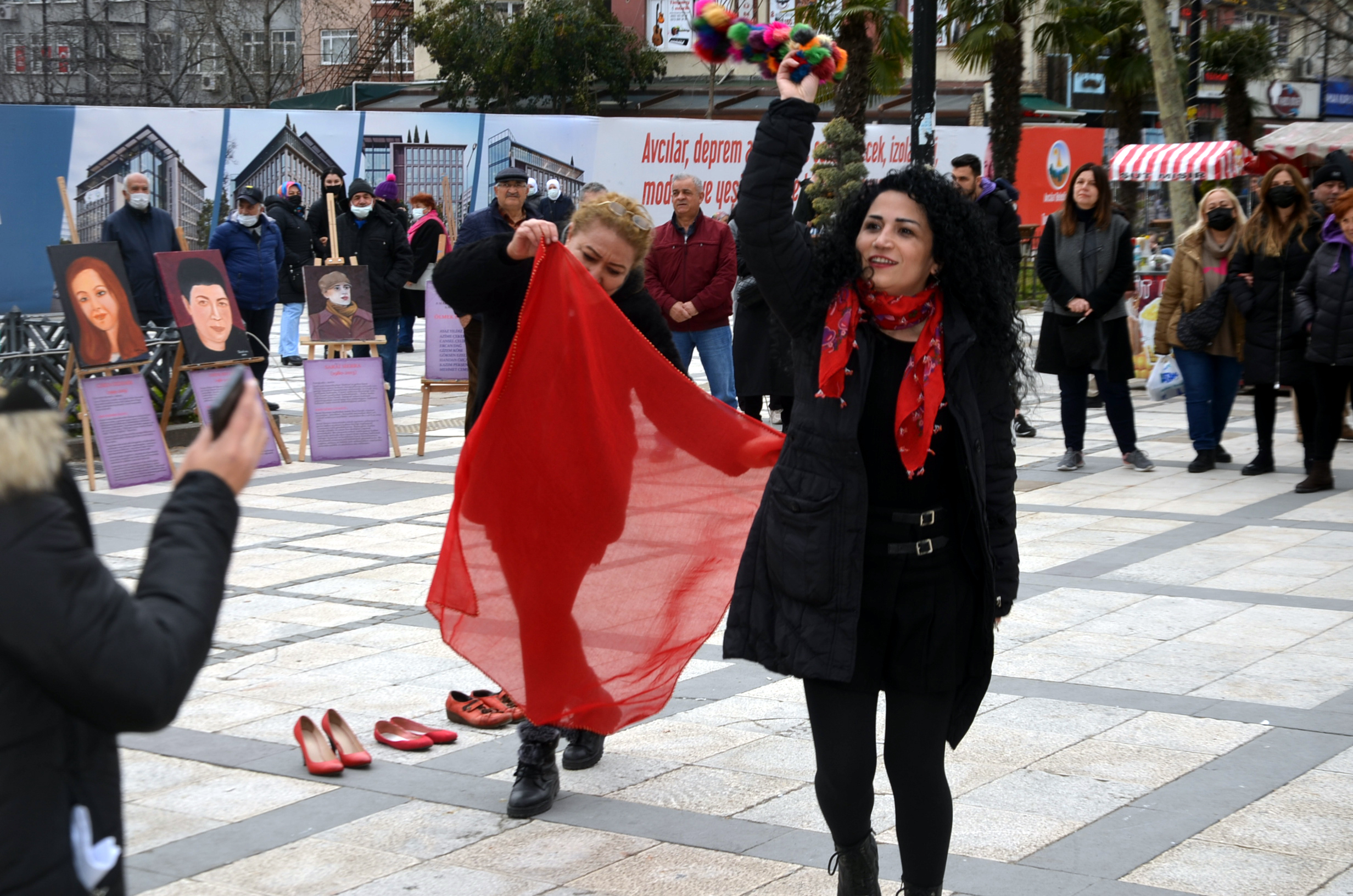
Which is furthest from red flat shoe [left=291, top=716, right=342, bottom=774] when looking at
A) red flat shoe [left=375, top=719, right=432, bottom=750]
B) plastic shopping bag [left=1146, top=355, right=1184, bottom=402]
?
plastic shopping bag [left=1146, top=355, right=1184, bottom=402]

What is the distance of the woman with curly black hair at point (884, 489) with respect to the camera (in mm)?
3145

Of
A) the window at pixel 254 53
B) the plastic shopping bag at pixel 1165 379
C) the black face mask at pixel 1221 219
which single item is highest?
the window at pixel 254 53

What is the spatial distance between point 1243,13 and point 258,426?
39.8 meters

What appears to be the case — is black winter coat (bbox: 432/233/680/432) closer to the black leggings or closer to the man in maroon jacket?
the black leggings

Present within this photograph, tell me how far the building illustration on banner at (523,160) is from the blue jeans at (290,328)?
523cm

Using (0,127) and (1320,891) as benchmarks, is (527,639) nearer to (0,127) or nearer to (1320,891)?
(1320,891)

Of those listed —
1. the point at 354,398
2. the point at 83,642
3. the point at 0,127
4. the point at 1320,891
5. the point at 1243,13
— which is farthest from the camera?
the point at 1243,13

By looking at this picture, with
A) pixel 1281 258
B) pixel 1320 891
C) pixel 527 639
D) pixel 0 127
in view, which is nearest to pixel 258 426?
pixel 527 639

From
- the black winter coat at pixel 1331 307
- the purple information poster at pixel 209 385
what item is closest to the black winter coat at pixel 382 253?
the purple information poster at pixel 209 385

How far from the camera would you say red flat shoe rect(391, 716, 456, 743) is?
4.95m

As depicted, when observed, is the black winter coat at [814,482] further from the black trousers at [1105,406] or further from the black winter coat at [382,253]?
the black winter coat at [382,253]

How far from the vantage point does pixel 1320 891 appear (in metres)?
3.62

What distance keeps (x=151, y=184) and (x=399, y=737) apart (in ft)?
48.9

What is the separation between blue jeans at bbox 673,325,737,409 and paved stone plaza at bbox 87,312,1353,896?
376 centimetres
